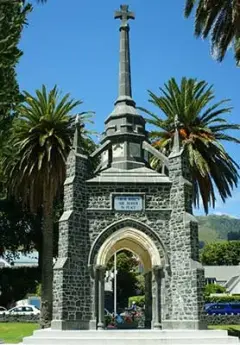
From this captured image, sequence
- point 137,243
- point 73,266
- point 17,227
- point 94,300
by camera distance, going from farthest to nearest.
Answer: point 17,227 < point 137,243 < point 94,300 < point 73,266

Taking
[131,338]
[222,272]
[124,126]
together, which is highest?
[124,126]

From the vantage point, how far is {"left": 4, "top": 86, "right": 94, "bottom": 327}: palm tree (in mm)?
30297

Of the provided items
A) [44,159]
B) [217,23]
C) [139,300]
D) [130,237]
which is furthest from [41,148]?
[139,300]

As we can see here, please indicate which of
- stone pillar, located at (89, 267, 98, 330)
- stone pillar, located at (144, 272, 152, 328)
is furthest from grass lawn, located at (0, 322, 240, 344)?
stone pillar, located at (144, 272, 152, 328)

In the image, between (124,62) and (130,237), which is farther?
(124,62)

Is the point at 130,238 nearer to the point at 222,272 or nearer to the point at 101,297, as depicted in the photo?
the point at 101,297

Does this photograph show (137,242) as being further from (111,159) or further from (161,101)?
(161,101)

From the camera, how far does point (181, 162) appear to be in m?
23.9

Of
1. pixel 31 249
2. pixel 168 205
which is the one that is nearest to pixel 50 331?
pixel 168 205

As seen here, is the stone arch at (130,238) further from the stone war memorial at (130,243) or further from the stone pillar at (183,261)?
the stone pillar at (183,261)

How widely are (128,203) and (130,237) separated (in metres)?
1.48

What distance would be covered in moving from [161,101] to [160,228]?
35.2 feet

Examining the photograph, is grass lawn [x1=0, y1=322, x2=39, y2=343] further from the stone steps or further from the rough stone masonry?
the stone steps

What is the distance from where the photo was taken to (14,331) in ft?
102
